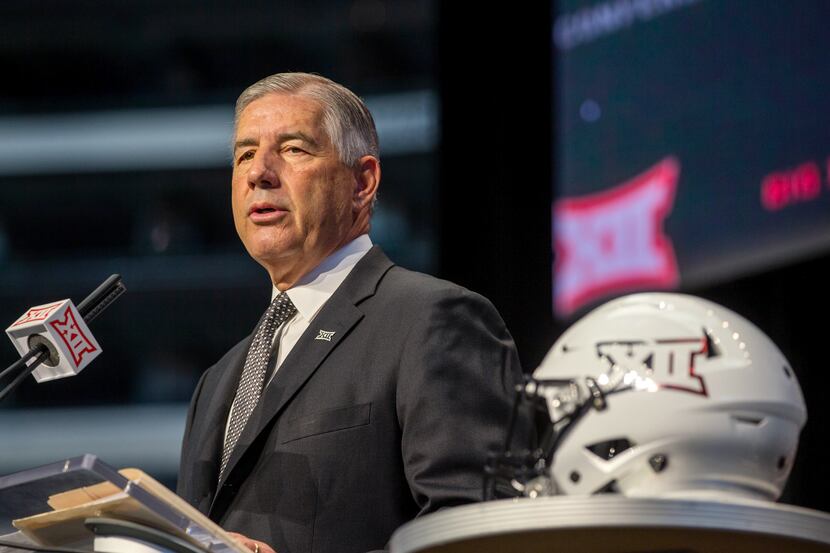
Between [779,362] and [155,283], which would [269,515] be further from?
[155,283]

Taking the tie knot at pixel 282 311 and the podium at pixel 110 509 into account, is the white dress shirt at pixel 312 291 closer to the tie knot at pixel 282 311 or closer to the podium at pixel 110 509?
the tie knot at pixel 282 311

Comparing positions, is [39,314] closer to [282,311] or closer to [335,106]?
[282,311]

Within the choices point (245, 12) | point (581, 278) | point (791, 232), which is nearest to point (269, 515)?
point (791, 232)

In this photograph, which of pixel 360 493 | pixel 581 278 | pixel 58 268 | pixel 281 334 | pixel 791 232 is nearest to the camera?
pixel 360 493

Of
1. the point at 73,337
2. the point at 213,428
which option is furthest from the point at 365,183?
the point at 73,337

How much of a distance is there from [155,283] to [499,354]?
4416 mm

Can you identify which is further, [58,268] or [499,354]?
[58,268]

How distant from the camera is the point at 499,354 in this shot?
90.8 inches

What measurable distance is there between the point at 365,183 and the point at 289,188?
0.62ft

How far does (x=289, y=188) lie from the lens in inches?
101

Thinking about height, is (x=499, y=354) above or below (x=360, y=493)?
above

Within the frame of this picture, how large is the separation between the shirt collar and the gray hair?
0.18 metres

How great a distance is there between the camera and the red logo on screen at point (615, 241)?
4.04 metres

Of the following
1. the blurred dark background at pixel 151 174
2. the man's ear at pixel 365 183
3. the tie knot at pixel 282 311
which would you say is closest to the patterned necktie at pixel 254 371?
the tie knot at pixel 282 311
